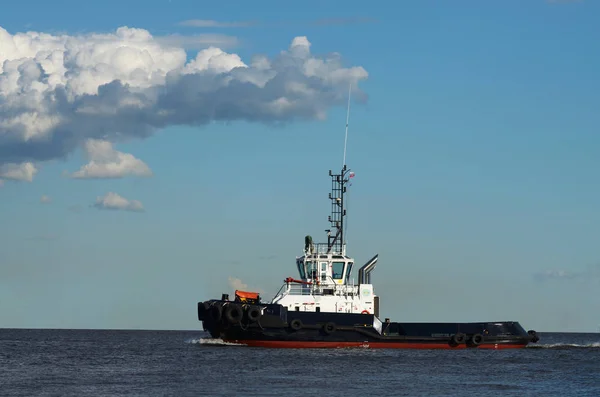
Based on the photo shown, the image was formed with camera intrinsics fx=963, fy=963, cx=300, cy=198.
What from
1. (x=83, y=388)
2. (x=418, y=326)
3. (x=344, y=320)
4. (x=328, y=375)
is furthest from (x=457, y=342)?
(x=83, y=388)

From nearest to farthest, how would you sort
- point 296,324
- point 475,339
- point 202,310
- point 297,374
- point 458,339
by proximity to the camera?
point 297,374, point 296,324, point 202,310, point 458,339, point 475,339

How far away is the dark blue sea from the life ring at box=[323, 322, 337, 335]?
1141 mm

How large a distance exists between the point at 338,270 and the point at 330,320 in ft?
11.7

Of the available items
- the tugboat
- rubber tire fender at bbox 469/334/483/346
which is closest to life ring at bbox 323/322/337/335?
the tugboat

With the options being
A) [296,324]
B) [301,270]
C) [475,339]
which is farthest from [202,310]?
[475,339]

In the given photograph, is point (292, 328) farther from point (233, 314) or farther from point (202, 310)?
point (202, 310)

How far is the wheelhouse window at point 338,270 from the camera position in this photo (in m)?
55.2

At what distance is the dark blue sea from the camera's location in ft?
123

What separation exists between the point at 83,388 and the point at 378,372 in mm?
13808

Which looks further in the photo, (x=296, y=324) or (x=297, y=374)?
(x=296, y=324)

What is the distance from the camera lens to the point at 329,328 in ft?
173

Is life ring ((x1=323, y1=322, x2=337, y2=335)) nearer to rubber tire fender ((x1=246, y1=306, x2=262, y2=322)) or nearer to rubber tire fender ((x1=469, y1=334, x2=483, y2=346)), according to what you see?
rubber tire fender ((x1=246, y1=306, x2=262, y2=322))

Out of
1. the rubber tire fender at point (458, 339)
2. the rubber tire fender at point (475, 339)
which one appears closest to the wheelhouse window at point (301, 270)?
the rubber tire fender at point (458, 339)

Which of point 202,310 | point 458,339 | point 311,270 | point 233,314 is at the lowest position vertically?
point 458,339
